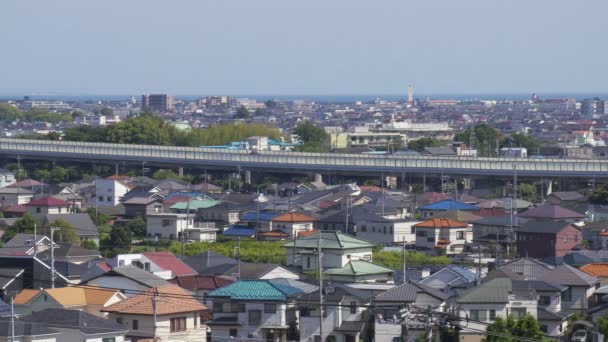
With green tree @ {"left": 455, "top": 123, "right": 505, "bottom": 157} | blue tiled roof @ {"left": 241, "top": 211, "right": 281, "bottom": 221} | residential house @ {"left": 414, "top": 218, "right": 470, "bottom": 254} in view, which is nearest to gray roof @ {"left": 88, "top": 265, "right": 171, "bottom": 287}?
residential house @ {"left": 414, "top": 218, "right": 470, "bottom": 254}

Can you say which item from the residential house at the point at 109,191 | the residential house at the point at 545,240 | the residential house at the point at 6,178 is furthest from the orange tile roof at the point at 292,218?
the residential house at the point at 6,178

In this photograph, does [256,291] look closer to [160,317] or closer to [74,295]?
[160,317]

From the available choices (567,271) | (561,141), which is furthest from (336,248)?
(561,141)

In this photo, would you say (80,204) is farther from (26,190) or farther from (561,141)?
(561,141)

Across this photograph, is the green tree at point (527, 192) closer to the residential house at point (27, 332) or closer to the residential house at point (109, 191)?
the residential house at point (109, 191)

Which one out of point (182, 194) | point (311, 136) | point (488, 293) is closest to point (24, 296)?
point (488, 293)

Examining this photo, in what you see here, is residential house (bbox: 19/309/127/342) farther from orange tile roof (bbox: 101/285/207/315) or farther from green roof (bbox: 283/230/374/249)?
green roof (bbox: 283/230/374/249)

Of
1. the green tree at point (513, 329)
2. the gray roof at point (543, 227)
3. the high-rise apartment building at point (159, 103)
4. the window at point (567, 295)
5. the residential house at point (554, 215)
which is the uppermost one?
the green tree at point (513, 329)

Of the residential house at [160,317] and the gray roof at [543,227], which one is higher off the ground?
the residential house at [160,317]
